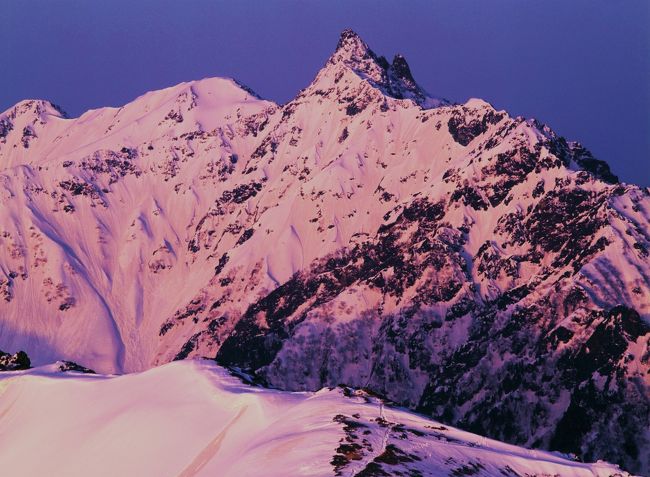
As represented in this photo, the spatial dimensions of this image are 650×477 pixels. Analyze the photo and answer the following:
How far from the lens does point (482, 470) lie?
99938 mm

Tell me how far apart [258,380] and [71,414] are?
2616cm

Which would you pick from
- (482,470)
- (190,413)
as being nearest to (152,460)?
(190,413)

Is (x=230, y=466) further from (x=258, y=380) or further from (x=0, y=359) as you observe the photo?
(x=0, y=359)

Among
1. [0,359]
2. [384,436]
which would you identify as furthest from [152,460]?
[0,359]

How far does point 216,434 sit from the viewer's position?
124m

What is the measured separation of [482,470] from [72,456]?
51105mm

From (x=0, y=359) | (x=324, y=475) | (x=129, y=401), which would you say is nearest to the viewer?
(x=324, y=475)

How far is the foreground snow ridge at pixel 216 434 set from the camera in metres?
97.6

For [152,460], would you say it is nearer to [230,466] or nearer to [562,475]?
[230,466]

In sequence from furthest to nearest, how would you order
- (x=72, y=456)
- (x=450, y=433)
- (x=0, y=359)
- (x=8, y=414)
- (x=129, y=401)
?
(x=0, y=359) → (x=8, y=414) → (x=129, y=401) → (x=72, y=456) → (x=450, y=433)

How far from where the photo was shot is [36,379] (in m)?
167

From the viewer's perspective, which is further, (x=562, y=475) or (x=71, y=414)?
(x=71, y=414)

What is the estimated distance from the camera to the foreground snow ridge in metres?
97.6

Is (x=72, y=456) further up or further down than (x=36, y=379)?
further down
